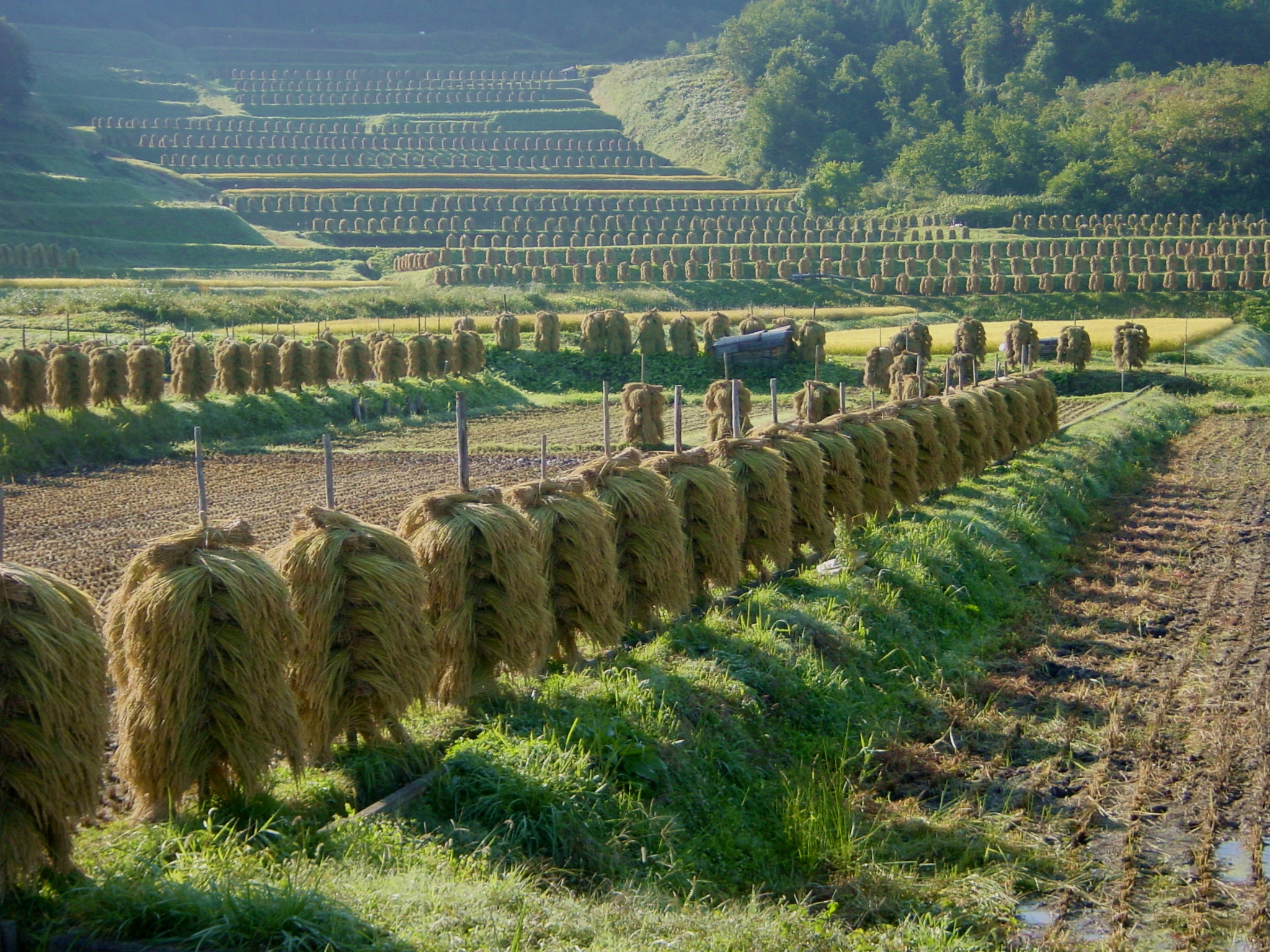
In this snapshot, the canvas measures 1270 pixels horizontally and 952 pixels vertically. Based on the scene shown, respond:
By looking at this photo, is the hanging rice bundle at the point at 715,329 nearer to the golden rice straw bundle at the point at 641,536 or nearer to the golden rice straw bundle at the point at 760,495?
the golden rice straw bundle at the point at 760,495

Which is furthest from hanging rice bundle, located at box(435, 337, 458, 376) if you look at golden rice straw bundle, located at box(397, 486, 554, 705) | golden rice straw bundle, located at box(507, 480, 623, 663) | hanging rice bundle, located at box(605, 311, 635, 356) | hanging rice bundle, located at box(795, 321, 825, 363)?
golden rice straw bundle, located at box(397, 486, 554, 705)

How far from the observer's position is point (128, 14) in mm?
163875

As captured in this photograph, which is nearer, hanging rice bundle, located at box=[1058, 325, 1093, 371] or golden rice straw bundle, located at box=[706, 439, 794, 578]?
golden rice straw bundle, located at box=[706, 439, 794, 578]

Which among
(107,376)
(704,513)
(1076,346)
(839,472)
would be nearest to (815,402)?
(839,472)

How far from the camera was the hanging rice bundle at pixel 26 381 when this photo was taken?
2650 cm

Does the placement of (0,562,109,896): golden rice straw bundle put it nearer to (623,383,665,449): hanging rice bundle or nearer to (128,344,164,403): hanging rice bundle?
(623,383,665,449): hanging rice bundle

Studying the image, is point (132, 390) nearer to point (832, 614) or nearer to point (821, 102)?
point (832, 614)

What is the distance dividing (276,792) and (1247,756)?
698 cm

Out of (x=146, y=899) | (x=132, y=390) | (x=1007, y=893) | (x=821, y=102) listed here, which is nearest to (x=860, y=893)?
(x=1007, y=893)

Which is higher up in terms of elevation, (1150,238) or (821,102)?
(821,102)

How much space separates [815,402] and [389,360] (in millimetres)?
18322

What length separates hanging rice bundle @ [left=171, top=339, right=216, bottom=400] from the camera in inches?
1234

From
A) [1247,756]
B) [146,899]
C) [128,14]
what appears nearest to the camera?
[146,899]

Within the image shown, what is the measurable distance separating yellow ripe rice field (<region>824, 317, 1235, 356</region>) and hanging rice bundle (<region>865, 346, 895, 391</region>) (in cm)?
404
